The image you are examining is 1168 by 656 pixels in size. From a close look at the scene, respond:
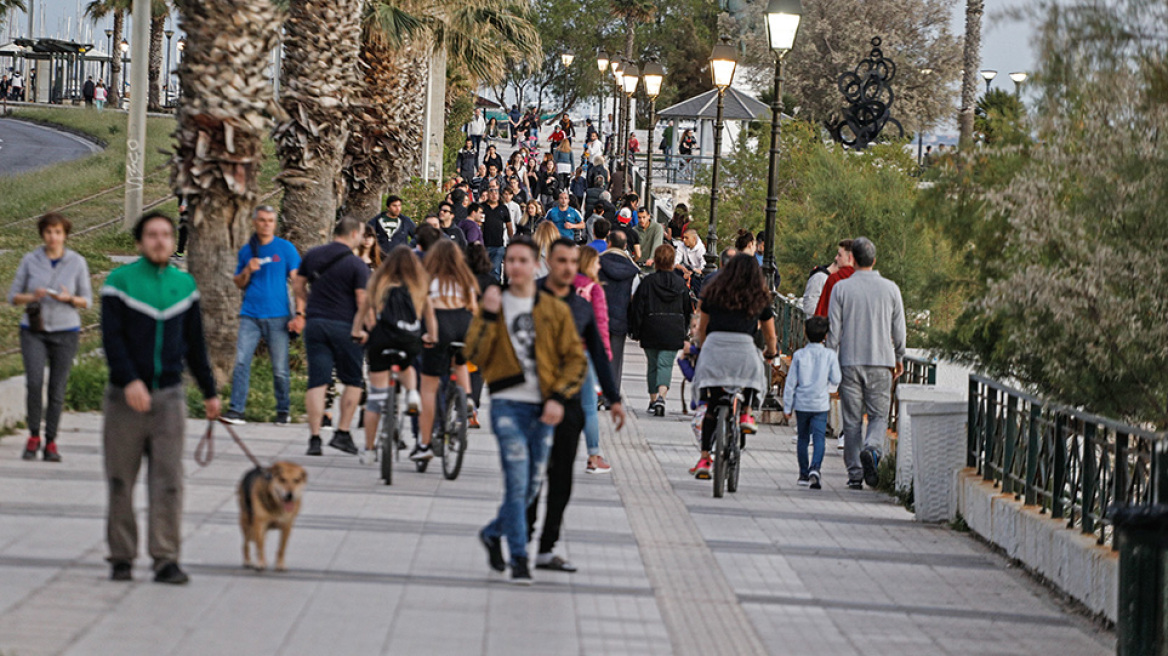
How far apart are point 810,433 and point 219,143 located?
248 inches

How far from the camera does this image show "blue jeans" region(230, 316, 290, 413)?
12.8m

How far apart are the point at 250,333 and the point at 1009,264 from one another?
6252mm

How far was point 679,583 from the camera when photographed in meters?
8.16

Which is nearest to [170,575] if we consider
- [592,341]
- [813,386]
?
[592,341]

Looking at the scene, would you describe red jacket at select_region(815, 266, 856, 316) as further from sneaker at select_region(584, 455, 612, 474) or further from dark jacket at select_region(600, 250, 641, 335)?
dark jacket at select_region(600, 250, 641, 335)

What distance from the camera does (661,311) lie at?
51.7 ft

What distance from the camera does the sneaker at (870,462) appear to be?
12.5 meters

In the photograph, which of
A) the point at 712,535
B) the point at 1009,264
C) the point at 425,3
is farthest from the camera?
the point at 425,3

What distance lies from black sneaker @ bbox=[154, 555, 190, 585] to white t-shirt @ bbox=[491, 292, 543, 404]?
176 centimetres

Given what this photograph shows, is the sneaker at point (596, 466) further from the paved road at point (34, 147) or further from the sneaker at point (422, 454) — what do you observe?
the paved road at point (34, 147)

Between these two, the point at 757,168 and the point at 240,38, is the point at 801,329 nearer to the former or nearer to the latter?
the point at 240,38

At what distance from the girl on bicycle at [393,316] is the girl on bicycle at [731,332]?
2173 millimetres

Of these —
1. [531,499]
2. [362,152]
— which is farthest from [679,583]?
[362,152]

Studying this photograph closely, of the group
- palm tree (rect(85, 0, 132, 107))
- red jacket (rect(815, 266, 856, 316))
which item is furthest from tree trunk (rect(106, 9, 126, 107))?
red jacket (rect(815, 266, 856, 316))
